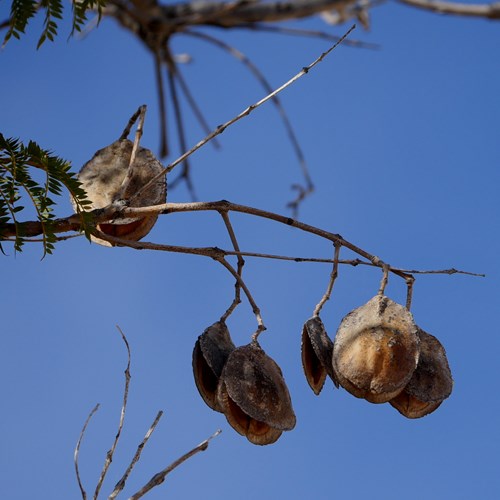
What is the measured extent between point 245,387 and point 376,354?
303mm

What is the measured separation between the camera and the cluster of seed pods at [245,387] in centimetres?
202

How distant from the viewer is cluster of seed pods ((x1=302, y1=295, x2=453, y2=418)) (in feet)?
6.58

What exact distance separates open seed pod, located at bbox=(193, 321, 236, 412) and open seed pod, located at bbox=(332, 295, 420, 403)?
0.28 m

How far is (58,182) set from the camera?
201 cm

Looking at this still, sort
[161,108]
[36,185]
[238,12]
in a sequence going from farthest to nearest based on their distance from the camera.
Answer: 1. [161,108]
2. [238,12]
3. [36,185]

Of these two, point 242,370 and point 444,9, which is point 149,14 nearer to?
point 444,9

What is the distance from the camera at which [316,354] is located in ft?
6.86

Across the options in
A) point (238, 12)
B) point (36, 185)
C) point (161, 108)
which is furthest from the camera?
point (161, 108)

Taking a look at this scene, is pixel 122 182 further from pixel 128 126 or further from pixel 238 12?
pixel 238 12

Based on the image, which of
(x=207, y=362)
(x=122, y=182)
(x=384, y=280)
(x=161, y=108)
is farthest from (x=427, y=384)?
(x=161, y=108)

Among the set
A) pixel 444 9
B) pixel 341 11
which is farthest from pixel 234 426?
pixel 341 11

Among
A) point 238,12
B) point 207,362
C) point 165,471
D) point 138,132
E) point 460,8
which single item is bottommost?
point 165,471

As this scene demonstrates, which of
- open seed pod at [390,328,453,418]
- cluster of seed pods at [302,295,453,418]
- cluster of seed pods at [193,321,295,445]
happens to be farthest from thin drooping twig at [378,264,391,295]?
cluster of seed pods at [193,321,295,445]

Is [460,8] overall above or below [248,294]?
above
